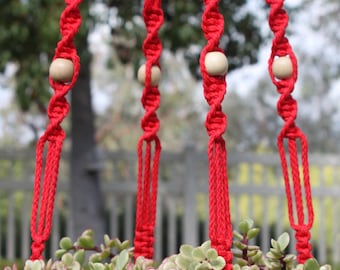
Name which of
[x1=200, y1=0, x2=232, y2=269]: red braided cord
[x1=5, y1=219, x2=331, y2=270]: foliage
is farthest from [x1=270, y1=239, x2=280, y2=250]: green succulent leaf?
[x1=200, y1=0, x2=232, y2=269]: red braided cord

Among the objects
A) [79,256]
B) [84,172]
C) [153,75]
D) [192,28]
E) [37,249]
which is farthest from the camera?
[84,172]

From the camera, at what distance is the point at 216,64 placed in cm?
122

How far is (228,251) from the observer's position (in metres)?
1.18

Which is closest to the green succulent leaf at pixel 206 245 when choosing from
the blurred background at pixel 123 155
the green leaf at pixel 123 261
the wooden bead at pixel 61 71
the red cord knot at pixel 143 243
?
the green leaf at pixel 123 261

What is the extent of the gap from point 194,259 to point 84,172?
4.31 metres

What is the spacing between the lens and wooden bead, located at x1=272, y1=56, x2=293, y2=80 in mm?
1288

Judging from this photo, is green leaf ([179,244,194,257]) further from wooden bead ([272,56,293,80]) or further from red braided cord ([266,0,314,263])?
wooden bead ([272,56,293,80])

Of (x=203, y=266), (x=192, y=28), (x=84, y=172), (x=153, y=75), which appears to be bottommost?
(x=203, y=266)

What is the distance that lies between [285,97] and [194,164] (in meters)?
4.96

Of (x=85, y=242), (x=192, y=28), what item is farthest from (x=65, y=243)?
(x=192, y=28)

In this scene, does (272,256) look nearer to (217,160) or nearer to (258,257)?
(258,257)

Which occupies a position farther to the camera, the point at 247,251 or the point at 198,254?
the point at 247,251

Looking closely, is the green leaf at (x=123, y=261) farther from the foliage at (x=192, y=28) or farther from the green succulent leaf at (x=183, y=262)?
the foliage at (x=192, y=28)

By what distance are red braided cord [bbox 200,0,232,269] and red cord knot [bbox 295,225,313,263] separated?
16cm
